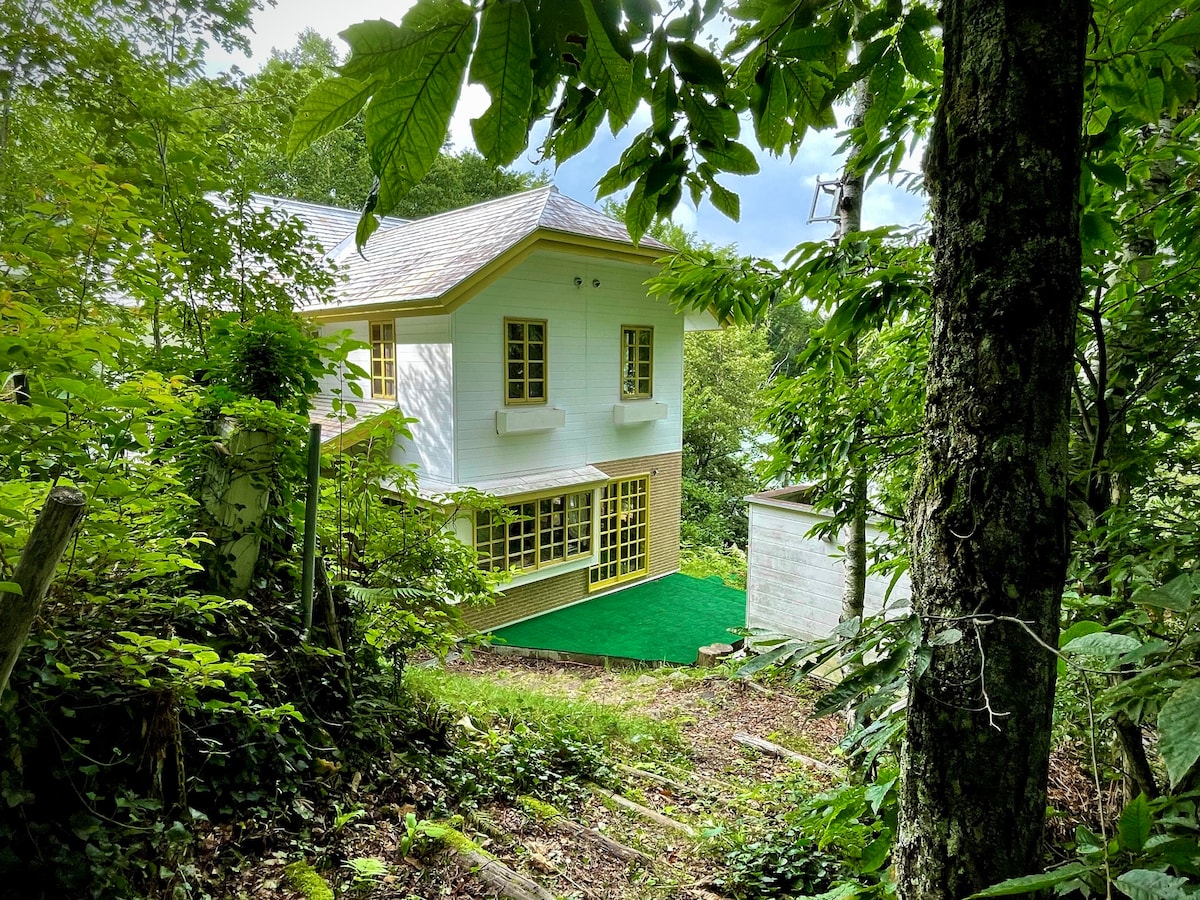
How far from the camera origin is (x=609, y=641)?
25.5 feet

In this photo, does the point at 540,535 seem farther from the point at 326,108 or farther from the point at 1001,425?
the point at 326,108

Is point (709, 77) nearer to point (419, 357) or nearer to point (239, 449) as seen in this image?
point (239, 449)

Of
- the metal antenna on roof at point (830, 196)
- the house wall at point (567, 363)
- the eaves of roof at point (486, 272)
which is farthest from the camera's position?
the house wall at point (567, 363)

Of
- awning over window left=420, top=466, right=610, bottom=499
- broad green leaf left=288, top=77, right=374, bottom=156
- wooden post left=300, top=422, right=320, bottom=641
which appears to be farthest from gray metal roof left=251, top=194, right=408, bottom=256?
broad green leaf left=288, top=77, right=374, bottom=156

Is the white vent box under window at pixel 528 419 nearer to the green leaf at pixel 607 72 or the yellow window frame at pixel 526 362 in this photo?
the yellow window frame at pixel 526 362

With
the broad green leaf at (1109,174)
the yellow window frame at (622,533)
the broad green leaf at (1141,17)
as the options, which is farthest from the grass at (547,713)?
the yellow window frame at (622,533)

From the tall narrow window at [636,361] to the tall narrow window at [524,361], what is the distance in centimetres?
163

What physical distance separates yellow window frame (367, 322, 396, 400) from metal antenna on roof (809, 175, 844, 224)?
572 cm

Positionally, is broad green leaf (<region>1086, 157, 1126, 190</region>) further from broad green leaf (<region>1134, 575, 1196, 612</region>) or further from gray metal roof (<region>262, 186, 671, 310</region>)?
gray metal roof (<region>262, 186, 671, 310</region>)

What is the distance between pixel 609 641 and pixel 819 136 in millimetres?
7241

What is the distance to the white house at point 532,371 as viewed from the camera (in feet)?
25.4

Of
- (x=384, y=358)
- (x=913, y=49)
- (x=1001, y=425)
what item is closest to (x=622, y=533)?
(x=384, y=358)

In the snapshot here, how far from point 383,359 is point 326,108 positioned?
8.43m

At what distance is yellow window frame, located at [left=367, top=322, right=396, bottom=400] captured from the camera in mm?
8344
